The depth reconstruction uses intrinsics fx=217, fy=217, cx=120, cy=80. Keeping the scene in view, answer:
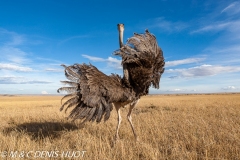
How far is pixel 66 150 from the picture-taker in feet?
16.2

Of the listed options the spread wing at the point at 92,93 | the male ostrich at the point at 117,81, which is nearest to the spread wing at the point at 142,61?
the male ostrich at the point at 117,81

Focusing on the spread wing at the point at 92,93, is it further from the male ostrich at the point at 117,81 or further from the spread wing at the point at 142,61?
the spread wing at the point at 142,61

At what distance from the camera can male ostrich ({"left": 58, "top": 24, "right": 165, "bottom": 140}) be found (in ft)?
16.7

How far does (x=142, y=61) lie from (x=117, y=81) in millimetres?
791

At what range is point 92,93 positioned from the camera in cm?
502

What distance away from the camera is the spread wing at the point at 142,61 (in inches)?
209

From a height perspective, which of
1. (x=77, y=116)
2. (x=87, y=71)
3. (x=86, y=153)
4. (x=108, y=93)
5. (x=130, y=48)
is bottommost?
(x=86, y=153)

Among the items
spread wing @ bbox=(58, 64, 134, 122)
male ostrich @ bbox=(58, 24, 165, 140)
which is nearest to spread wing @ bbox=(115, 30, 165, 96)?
male ostrich @ bbox=(58, 24, 165, 140)

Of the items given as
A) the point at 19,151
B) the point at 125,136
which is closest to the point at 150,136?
the point at 125,136

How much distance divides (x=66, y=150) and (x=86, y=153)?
1.74 ft

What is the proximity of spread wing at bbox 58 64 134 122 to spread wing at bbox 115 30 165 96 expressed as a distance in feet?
1.18

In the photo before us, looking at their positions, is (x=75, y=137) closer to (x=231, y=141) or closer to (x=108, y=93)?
(x=108, y=93)

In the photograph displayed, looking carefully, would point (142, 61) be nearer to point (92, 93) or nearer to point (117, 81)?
point (117, 81)

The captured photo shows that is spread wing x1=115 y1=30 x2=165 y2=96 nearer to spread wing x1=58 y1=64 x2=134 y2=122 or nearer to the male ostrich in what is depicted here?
the male ostrich
